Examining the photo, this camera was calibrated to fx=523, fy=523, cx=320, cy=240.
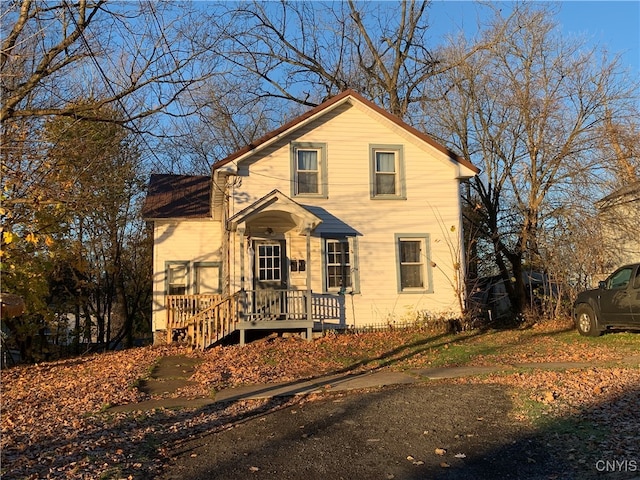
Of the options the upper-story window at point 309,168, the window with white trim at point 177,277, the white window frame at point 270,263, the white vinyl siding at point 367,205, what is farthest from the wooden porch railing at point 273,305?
the window with white trim at point 177,277

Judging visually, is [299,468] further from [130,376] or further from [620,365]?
[620,365]

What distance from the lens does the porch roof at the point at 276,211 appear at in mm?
13539

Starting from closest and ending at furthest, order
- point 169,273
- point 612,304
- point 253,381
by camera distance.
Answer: point 253,381, point 612,304, point 169,273

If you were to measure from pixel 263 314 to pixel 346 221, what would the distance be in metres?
3.85

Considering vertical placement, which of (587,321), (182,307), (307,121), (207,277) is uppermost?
(307,121)

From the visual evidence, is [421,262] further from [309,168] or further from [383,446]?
[383,446]

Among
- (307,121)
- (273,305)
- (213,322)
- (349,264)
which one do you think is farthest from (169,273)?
(307,121)

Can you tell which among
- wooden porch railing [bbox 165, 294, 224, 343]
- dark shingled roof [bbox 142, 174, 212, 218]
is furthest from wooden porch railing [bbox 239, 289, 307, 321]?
dark shingled roof [bbox 142, 174, 212, 218]

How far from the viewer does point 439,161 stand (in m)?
16.4

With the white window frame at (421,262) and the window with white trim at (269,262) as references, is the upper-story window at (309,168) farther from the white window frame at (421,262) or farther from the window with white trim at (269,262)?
the white window frame at (421,262)

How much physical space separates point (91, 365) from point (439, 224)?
10.4 meters

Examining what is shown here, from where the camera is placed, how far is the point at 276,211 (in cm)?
1396

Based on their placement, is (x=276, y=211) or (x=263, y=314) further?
(x=276, y=211)

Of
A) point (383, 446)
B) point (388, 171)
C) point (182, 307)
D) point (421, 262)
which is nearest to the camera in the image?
point (383, 446)
